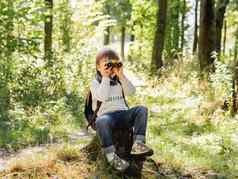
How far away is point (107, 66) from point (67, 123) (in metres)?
3.79

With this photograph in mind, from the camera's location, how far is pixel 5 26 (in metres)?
12.0

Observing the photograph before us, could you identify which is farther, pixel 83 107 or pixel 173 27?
pixel 173 27

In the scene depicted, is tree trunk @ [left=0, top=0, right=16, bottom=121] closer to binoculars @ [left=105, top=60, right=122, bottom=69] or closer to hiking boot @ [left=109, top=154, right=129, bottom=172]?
binoculars @ [left=105, top=60, right=122, bottom=69]

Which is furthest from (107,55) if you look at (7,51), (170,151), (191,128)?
(7,51)

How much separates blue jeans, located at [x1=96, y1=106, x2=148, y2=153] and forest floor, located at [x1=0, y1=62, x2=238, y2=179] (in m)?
0.42

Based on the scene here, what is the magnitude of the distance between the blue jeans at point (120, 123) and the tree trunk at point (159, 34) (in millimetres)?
12103

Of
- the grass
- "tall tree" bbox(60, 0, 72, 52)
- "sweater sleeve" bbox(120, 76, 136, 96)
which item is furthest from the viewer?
"tall tree" bbox(60, 0, 72, 52)

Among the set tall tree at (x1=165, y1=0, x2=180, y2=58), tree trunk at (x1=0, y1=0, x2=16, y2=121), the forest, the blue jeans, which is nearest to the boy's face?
the blue jeans

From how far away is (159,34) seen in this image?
711 inches

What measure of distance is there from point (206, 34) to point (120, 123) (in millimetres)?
7542

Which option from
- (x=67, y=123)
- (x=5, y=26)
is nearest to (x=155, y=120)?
(x=67, y=123)

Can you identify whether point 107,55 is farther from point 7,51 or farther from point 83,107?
point 7,51

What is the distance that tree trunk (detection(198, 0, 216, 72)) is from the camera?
12.3 meters

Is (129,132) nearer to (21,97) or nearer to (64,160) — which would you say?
(64,160)
